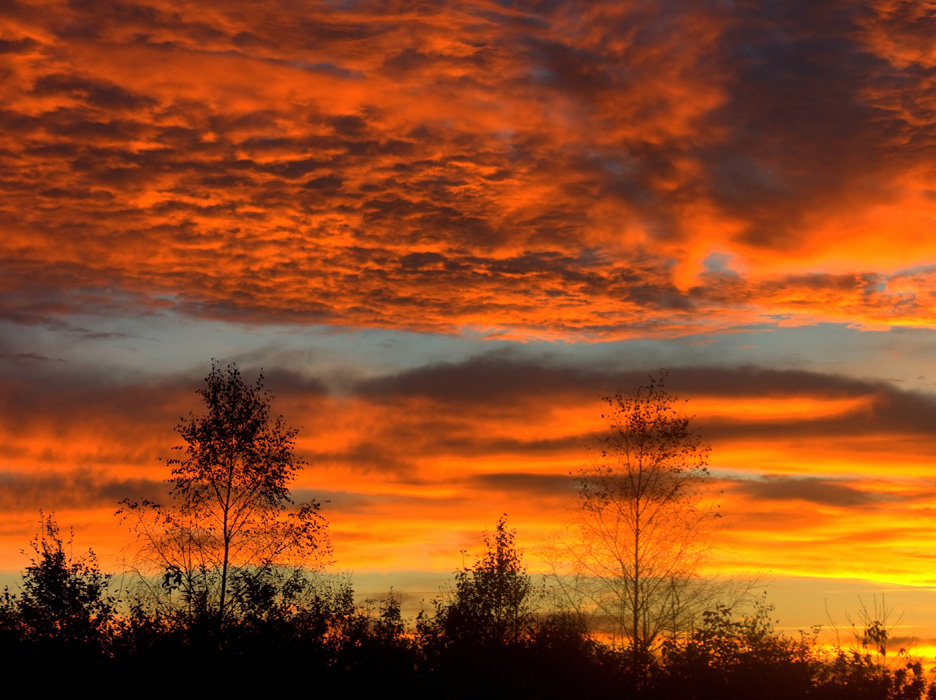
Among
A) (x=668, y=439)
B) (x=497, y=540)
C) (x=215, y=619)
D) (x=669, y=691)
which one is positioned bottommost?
(x=669, y=691)

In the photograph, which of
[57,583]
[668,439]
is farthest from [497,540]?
[57,583]

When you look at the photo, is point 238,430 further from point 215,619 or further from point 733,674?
point 733,674

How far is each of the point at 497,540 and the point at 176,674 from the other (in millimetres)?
21754

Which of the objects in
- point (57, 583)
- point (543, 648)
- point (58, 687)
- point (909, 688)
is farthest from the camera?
point (57, 583)

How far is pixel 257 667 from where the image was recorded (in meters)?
33.2

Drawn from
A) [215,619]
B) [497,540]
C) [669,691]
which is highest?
[497,540]

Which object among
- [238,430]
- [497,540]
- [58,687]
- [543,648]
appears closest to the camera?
[58,687]

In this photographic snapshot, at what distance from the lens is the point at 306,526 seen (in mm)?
43531

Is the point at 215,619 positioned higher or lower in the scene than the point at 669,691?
higher

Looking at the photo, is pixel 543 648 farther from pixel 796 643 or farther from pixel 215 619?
pixel 215 619

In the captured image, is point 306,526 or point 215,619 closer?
point 215,619

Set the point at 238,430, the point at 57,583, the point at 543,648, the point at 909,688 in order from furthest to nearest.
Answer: the point at 57,583, the point at 238,430, the point at 543,648, the point at 909,688

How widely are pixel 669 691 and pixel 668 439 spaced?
13.4m

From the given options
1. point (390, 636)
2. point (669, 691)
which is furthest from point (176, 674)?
point (669, 691)
